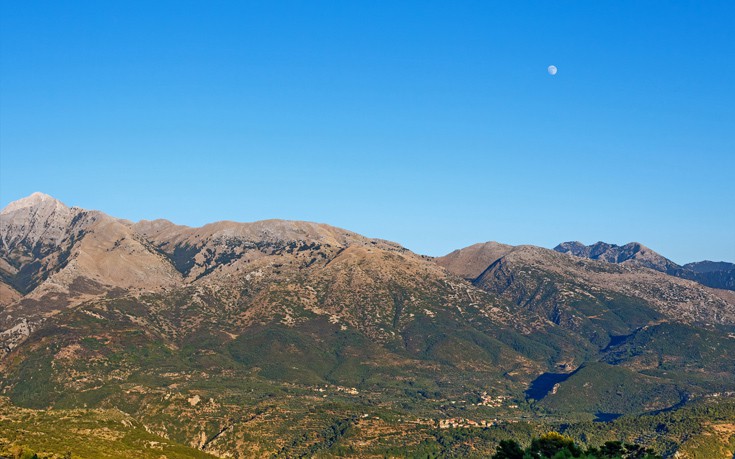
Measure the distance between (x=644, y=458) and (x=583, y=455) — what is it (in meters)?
26.3

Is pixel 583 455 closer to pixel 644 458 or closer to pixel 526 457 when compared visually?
pixel 526 457

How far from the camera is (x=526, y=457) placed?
187000 millimetres

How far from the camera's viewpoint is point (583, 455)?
180 m

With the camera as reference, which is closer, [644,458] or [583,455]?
[583,455]

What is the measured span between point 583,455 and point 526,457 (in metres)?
12.9

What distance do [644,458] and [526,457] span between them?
103 feet

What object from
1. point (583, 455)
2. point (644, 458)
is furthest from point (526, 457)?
point (644, 458)

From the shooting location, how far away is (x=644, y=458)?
650 ft
